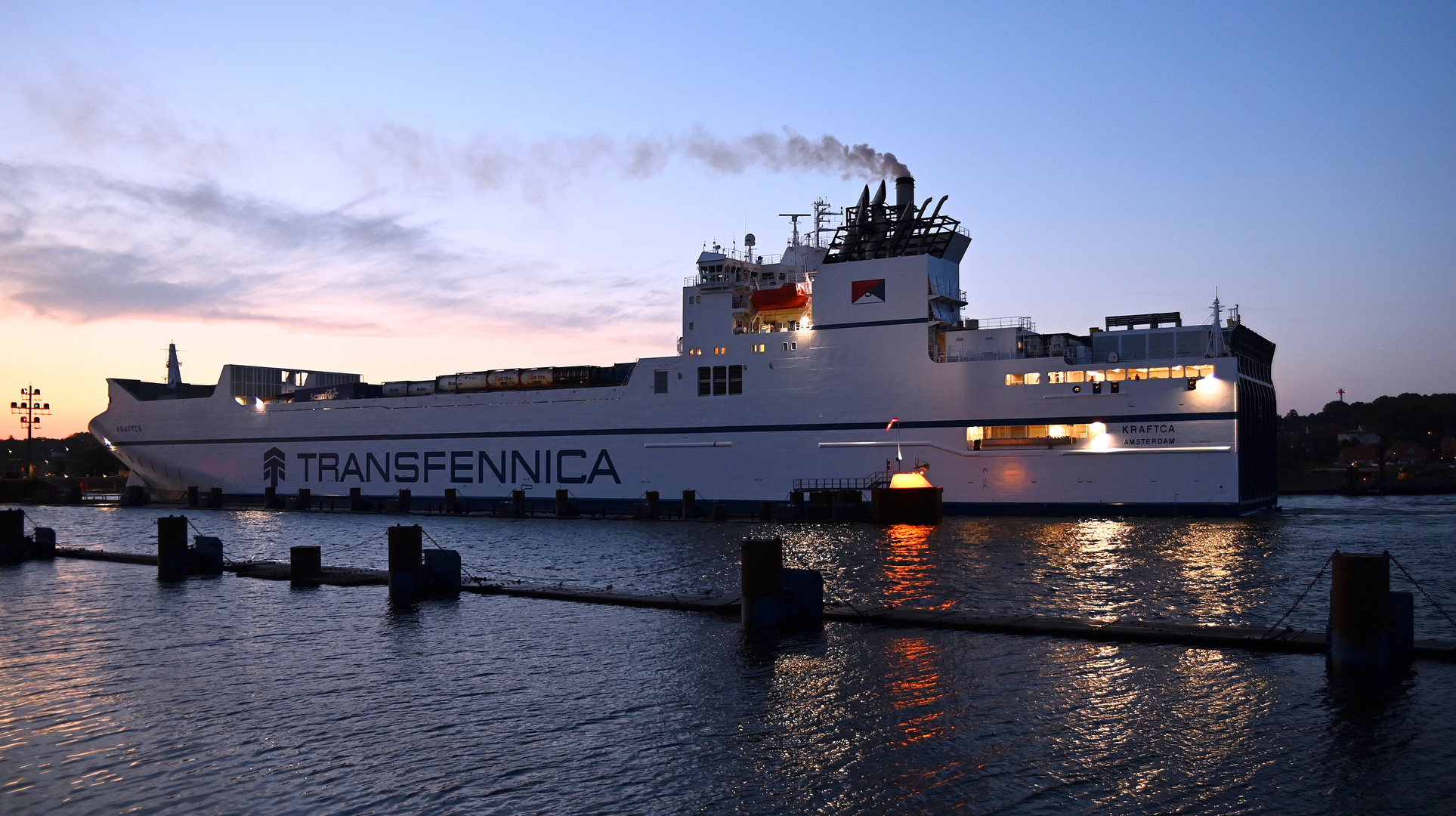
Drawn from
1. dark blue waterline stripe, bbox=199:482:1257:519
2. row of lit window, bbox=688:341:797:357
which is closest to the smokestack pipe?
row of lit window, bbox=688:341:797:357

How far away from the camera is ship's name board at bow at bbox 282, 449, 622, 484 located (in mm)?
51250

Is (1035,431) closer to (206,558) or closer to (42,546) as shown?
(206,558)

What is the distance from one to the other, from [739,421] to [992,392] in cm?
1116

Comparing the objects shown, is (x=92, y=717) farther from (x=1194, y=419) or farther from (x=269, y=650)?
(x=1194, y=419)

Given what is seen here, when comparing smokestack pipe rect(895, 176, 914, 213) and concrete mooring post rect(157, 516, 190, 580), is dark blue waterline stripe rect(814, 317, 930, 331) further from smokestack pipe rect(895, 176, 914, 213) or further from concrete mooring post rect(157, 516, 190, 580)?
concrete mooring post rect(157, 516, 190, 580)

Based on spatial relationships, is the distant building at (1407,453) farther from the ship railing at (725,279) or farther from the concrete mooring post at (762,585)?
the concrete mooring post at (762,585)

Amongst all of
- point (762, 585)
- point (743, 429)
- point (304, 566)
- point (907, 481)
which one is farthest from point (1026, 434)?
point (304, 566)

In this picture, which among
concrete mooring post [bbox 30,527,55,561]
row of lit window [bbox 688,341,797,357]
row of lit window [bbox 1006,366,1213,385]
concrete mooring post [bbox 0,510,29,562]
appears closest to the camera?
concrete mooring post [bbox 0,510,29,562]

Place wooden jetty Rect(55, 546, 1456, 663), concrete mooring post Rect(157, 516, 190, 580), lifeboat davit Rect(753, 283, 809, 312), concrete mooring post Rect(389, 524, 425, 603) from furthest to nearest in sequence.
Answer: lifeboat davit Rect(753, 283, 809, 312), concrete mooring post Rect(157, 516, 190, 580), concrete mooring post Rect(389, 524, 425, 603), wooden jetty Rect(55, 546, 1456, 663)

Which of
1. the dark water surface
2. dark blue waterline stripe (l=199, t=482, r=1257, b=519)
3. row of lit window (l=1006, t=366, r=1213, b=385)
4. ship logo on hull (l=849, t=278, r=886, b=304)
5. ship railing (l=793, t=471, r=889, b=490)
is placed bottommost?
the dark water surface

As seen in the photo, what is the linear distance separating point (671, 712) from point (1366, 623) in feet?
27.2

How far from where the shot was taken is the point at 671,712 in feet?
38.7

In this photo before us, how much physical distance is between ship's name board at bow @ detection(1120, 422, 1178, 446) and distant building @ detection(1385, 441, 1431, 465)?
132 metres

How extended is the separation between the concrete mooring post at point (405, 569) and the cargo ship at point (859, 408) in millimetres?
25670
